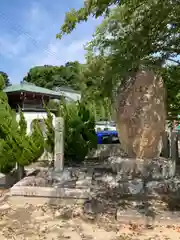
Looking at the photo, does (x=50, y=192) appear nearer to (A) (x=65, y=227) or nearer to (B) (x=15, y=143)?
(A) (x=65, y=227)

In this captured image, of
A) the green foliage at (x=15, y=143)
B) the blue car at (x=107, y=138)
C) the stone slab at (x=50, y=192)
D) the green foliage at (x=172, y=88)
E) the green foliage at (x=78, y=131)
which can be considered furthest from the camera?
the blue car at (x=107, y=138)

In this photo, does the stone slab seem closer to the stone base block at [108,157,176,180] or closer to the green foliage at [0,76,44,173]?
the stone base block at [108,157,176,180]

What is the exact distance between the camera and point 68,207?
5078 mm

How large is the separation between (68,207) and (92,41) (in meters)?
5.31

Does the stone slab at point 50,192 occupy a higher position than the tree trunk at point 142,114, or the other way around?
the tree trunk at point 142,114

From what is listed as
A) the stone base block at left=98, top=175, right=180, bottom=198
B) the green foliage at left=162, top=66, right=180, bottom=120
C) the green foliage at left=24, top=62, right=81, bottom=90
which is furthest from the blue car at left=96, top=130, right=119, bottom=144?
the green foliage at left=24, top=62, right=81, bottom=90

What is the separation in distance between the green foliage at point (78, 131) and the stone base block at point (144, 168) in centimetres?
292

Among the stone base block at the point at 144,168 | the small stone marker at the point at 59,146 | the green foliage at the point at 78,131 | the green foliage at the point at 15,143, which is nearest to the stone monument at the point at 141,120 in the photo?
the stone base block at the point at 144,168

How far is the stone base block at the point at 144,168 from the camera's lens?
5.78 meters

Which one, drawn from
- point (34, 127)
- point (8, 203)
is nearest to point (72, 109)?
point (34, 127)

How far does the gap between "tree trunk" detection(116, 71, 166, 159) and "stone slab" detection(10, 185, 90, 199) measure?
4.84 ft

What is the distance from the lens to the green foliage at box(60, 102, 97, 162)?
8773mm

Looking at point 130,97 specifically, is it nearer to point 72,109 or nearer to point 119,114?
point 119,114

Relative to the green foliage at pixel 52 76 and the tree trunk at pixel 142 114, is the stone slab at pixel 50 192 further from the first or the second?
the green foliage at pixel 52 76
